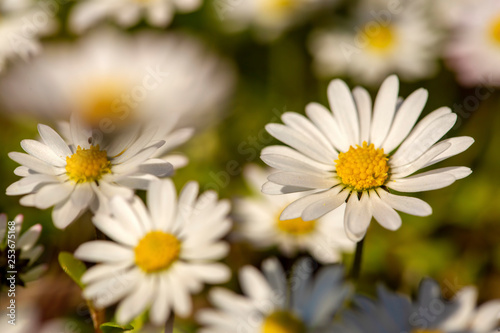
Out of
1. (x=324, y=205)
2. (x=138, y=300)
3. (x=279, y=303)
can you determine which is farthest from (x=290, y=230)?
(x=138, y=300)

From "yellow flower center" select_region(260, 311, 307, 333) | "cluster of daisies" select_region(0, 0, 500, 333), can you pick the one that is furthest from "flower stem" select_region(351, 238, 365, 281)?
"yellow flower center" select_region(260, 311, 307, 333)

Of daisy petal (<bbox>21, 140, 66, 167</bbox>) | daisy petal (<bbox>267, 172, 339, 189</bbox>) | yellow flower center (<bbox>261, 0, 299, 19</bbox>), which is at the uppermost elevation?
yellow flower center (<bbox>261, 0, 299, 19</bbox>)

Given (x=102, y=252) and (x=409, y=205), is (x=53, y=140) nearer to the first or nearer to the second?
(x=102, y=252)

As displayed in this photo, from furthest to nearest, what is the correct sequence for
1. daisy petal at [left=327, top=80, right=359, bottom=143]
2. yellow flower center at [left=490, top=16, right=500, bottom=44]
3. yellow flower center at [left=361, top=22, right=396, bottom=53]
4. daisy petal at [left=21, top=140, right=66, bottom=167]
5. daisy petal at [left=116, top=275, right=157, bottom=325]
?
1. yellow flower center at [left=361, top=22, right=396, bottom=53]
2. yellow flower center at [left=490, top=16, right=500, bottom=44]
3. daisy petal at [left=327, top=80, right=359, bottom=143]
4. daisy petal at [left=21, top=140, right=66, bottom=167]
5. daisy petal at [left=116, top=275, right=157, bottom=325]

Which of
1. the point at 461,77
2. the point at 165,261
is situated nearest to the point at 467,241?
the point at 461,77

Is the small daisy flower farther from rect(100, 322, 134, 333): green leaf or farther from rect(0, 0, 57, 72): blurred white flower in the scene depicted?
rect(0, 0, 57, 72): blurred white flower

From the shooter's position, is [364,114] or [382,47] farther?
[382,47]
